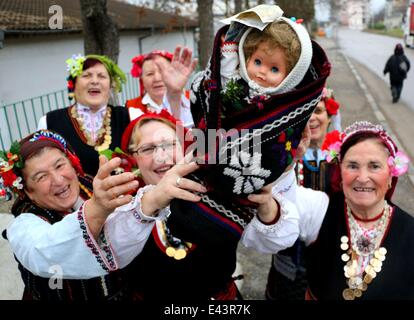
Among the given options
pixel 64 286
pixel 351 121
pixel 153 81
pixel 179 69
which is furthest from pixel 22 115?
pixel 351 121

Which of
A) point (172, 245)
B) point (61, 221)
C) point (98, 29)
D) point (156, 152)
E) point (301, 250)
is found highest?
point (98, 29)

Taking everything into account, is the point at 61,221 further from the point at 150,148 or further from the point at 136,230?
the point at 150,148

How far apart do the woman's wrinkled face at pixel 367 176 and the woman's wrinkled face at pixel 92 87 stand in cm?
222

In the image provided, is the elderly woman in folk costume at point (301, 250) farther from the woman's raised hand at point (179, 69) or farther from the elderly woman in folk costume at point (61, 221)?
the elderly woman in folk costume at point (61, 221)

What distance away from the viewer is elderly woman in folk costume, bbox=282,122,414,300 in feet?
→ 5.75

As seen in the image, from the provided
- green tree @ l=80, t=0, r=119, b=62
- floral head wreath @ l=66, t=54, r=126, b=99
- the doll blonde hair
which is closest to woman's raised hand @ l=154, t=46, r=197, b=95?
the doll blonde hair

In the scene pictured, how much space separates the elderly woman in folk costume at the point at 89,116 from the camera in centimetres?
317

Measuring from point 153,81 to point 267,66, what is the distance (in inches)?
110

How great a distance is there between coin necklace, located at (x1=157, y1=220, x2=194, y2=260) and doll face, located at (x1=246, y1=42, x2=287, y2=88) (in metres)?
0.74

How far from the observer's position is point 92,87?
329 centimetres

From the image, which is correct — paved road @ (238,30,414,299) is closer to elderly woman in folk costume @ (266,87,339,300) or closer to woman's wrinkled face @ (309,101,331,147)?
elderly woman in folk costume @ (266,87,339,300)

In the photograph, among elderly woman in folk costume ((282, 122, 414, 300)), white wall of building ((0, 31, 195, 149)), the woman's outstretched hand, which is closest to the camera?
the woman's outstretched hand

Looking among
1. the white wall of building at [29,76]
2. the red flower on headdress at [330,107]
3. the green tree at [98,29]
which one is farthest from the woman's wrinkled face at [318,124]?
the white wall of building at [29,76]
